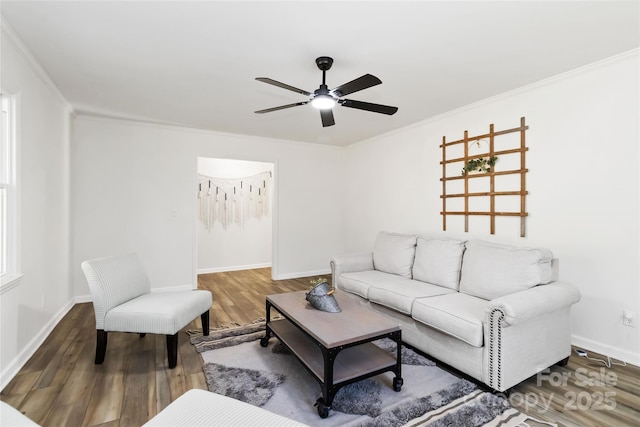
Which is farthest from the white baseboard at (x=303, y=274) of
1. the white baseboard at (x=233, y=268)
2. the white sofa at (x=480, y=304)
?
the white sofa at (x=480, y=304)

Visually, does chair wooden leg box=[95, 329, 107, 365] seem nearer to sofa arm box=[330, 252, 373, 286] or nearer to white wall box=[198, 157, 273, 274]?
sofa arm box=[330, 252, 373, 286]

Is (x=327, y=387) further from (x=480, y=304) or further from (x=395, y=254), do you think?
(x=395, y=254)

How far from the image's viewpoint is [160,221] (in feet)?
14.7

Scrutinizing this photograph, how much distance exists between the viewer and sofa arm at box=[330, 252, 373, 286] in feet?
12.4

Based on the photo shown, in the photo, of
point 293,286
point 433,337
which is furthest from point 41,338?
point 433,337

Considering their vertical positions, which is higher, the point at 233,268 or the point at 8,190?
the point at 8,190

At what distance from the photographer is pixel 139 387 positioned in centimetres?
212

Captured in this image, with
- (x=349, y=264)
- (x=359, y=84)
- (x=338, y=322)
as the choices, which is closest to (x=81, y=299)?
(x=349, y=264)

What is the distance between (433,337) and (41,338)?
340cm

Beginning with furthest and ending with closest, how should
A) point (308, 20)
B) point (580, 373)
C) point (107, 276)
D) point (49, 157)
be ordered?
1. point (49, 157)
2. point (107, 276)
3. point (580, 373)
4. point (308, 20)

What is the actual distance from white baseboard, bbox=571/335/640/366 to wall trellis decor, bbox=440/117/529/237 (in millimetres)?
1034

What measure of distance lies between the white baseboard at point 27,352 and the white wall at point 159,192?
3.28 ft

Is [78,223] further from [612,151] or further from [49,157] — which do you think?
[612,151]

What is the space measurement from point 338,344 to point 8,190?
262 centimetres
